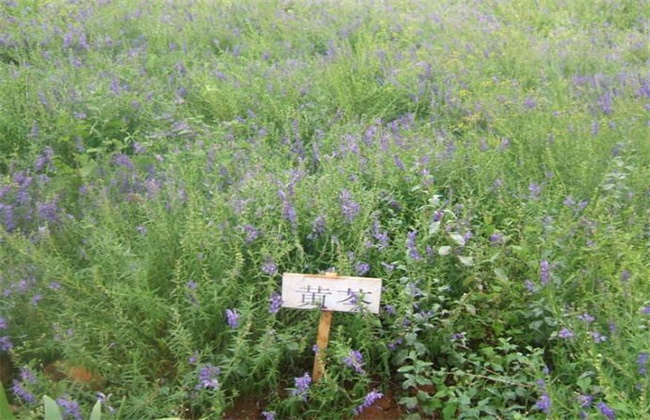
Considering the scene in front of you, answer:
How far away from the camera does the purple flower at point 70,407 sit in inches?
84.8

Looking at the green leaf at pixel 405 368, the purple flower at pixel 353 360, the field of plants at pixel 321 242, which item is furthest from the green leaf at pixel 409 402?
the purple flower at pixel 353 360

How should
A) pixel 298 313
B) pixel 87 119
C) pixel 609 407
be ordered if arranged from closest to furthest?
1. pixel 609 407
2. pixel 298 313
3. pixel 87 119

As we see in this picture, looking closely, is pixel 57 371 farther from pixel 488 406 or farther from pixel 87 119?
pixel 87 119

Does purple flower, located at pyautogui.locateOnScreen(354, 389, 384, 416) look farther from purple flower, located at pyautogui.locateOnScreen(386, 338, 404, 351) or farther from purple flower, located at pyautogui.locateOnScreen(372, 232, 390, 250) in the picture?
purple flower, located at pyautogui.locateOnScreen(372, 232, 390, 250)

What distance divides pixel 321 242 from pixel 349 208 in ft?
0.67

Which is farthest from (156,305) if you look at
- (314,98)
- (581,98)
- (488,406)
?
(581,98)

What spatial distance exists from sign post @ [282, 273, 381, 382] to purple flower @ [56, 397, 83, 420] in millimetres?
764

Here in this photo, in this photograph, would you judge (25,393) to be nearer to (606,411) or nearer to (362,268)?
(362,268)

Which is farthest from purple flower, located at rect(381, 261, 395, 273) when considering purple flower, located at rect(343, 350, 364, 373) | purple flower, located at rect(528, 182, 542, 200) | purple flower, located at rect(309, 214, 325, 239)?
purple flower, located at rect(528, 182, 542, 200)

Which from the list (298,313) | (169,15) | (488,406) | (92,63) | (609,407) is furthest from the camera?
(169,15)

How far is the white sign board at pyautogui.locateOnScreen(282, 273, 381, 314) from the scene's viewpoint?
7.93 ft

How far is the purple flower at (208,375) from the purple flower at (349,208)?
91 centimetres

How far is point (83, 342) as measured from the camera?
238cm

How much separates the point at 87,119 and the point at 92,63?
112 cm
